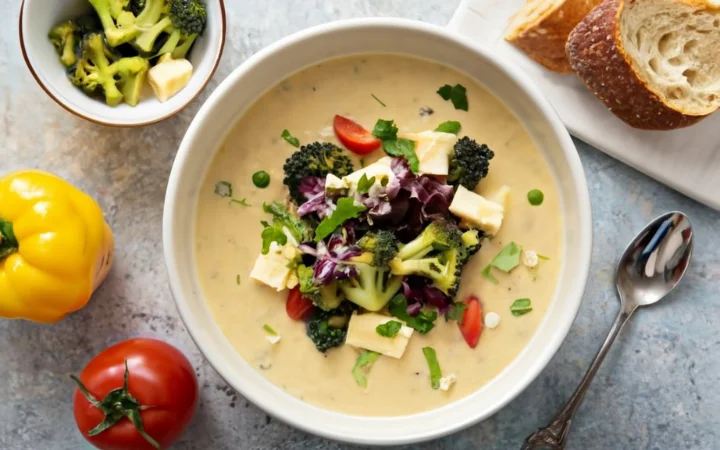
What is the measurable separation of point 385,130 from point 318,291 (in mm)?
523

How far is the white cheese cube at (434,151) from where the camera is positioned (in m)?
2.15

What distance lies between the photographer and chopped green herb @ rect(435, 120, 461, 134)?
2.21m

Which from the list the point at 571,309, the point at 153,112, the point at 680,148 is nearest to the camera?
the point at 571,309

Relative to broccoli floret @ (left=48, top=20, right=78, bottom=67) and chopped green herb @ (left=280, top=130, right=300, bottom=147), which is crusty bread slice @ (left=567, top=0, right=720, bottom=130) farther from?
broccoli floret @ (left=48, top=20, right=78, bottom=67)

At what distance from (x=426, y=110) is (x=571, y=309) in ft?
2.45

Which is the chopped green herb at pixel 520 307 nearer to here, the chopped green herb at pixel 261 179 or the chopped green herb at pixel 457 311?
the chopped green herb at pixel 457 311

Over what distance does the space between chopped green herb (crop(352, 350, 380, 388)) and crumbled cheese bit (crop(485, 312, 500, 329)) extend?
0.35 m

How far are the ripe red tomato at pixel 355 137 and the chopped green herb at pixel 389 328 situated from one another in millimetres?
524

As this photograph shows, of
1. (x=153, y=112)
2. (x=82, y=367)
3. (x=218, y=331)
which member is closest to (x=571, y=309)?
(x=218, y=331)

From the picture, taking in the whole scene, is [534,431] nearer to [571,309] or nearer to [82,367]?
[571,309]

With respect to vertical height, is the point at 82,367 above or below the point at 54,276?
below

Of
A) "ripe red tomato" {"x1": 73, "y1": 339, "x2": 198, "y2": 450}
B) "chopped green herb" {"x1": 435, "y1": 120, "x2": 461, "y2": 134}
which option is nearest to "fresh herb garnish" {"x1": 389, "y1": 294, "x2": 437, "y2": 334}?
"chopped green herb" {"x1": 435, "y1": 120, "x2": 461, "y2": 134}

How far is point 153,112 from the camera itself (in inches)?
91.3

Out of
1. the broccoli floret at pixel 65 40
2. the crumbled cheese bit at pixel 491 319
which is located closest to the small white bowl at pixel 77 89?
the broccoli floret at pixel 65 40
